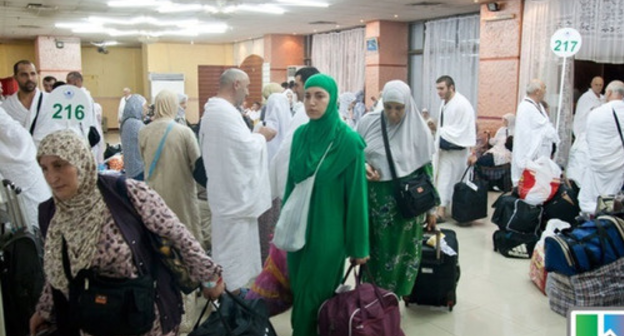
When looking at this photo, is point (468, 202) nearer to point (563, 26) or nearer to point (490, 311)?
point (490, 311)

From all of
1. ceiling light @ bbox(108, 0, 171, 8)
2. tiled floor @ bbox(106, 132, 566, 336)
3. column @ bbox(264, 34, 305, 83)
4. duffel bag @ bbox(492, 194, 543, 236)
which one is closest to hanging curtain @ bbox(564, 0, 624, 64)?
duffel bag @ bbox(492, 194, 543, 236)

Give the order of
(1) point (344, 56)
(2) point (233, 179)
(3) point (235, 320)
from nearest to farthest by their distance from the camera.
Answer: (3) point (235, 320) < (2) point (233, 179) < (1) point (344, 56)

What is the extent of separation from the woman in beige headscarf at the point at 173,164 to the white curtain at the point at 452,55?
26.9 ft

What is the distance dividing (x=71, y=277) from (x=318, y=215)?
4.02 feet

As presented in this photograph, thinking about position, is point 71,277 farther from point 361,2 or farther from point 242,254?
point 361,2

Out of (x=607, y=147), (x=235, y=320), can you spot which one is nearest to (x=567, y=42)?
(x=607, y=147)

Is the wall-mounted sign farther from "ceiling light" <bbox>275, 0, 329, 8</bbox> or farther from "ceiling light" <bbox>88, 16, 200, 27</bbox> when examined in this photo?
"ceiling light" <bbox>88, 16, 200, 27</bbox>

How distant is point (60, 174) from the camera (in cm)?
178

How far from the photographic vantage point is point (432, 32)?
11656 mm

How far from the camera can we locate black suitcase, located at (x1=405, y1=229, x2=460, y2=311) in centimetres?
360

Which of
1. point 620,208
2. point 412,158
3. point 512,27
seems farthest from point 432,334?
point 512,27

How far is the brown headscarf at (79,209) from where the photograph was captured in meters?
1.80

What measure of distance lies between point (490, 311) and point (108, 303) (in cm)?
278

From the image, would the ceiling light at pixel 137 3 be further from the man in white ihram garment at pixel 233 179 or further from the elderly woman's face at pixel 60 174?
the elderly woman's face at pixel 60 174
